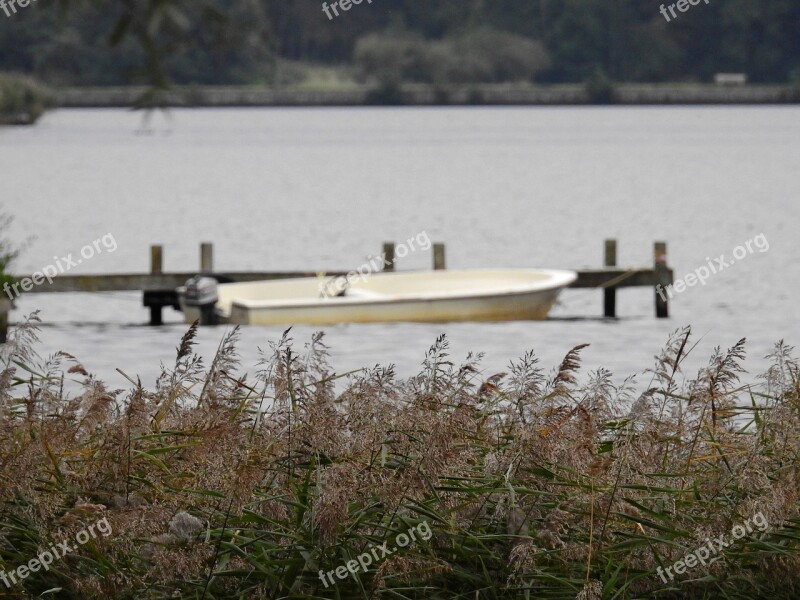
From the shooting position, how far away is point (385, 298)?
23.3m

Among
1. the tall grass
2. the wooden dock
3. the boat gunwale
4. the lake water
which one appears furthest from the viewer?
the lake water

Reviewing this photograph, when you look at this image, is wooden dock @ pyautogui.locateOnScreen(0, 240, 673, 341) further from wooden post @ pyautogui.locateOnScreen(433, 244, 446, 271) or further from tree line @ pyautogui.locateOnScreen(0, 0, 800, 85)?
tree line @ pyautogui.locateOnScreen(0, 0, 800, 85)

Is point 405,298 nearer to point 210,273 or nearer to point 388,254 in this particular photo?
point 388,254

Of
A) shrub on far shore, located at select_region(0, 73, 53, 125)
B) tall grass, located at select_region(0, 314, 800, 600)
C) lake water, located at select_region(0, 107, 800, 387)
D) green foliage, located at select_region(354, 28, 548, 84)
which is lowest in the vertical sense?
lake water, located at select_region(0, 107, 800, 387)

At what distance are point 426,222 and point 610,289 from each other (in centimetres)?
3508

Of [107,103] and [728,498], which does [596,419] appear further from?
[107,103]

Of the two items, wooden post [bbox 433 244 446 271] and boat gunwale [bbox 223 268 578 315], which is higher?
wooden post [bbox 433 244 446 271]

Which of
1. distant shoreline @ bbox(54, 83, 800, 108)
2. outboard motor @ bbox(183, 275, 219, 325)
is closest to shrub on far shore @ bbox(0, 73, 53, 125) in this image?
distant shoreline @ bbox(54, 83, 800, 108)

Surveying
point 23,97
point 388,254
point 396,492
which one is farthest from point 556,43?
point 396,492

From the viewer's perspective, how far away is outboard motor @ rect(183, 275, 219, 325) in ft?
73.8

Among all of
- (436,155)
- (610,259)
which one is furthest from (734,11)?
(610,259)

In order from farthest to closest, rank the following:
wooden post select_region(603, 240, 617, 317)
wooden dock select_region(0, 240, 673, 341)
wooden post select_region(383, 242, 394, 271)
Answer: wooden post select_region(603, 240, 617, 317)
wooden post select_region(383, 242, 394, 271)
wooden dock select_region(0, 240, 673, 341)

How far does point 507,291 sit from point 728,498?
60.9 ft

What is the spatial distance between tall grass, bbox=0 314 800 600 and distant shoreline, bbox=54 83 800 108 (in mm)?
158445
